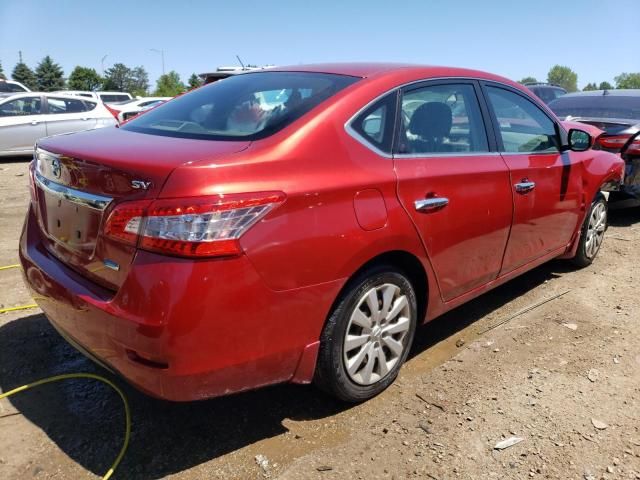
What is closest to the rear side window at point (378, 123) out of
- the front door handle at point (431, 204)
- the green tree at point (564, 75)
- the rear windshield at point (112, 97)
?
the front door handle at point (431, 204)

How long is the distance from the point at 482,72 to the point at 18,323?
3.49 meters

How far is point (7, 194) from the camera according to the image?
816cm

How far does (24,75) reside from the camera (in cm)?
8606

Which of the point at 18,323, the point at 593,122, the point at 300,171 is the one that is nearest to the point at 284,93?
the point at 300,171

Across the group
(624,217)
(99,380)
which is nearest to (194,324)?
(99,380)

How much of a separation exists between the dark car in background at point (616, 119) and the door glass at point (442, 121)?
3539mm

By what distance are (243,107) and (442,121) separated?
1148mm

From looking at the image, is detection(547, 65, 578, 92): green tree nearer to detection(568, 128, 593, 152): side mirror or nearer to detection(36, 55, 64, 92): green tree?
detection(36, 55, 64, 92): green tree

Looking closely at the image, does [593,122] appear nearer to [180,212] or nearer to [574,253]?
[574,253]

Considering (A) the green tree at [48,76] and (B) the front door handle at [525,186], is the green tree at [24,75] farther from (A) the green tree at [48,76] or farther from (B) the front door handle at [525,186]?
(B) the front door handle at [525,186]

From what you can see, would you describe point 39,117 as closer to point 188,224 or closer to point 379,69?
point 379,69

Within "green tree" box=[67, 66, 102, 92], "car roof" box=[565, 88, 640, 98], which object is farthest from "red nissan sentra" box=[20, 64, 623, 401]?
"green tree" box=[67, 66, 102, 92]

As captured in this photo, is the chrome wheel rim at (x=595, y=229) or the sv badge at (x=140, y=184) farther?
the chrome wheel rim at (x=595, y=229)

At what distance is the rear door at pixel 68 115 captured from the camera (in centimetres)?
1238
